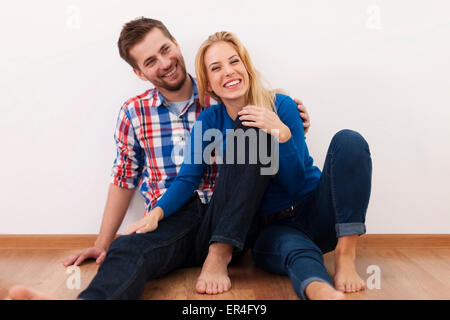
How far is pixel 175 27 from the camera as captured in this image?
1.71 m

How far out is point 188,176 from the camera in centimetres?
149

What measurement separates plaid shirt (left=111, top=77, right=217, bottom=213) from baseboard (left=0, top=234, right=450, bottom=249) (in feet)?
1.35

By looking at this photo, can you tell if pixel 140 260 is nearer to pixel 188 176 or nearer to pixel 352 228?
pixel 188 176

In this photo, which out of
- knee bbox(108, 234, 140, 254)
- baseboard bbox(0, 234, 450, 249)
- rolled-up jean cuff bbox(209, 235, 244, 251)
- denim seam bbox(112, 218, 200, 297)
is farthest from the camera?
baseboard bbox(0, 234, 450, 249)

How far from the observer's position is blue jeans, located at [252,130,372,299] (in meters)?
1.19

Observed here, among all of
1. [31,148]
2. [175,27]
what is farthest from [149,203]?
[175,27]

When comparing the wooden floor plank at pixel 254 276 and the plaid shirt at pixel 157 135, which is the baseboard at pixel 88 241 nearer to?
the wooden floor plank at pixel 254 276

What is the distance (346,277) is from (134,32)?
1.05 m

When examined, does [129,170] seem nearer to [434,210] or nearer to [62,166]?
[62,166]

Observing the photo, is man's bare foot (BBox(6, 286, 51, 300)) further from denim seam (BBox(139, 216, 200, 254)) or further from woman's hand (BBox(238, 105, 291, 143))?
woman's hand (BBox(238, 105, 291, 143))

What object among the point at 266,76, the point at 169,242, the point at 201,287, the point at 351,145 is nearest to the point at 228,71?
the point at 266,76

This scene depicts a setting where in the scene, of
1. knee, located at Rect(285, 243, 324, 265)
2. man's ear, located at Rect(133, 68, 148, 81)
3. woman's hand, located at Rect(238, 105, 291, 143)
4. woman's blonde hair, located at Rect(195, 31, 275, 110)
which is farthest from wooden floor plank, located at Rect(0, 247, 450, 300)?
man's ear, located at Rect(133, 68, 148, 81)

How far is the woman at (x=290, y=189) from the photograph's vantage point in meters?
1.23

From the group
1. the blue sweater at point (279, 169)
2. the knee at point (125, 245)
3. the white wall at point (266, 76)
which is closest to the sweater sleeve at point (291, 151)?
the blue sweater at point (279, 169)
